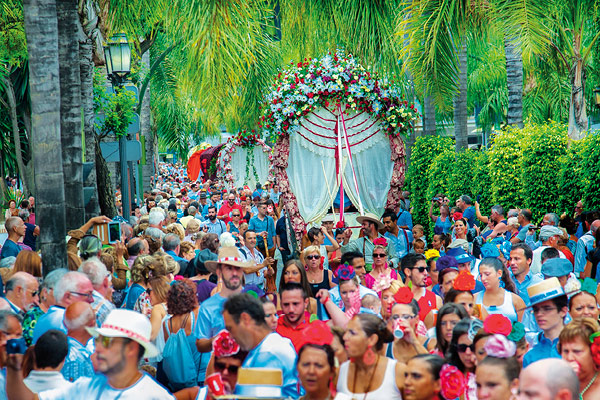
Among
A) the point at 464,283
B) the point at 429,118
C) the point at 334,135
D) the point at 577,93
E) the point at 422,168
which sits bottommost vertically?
the point at 464,283

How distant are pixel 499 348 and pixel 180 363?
2.83 metres

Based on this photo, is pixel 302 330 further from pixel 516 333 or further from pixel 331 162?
pixel 331 162

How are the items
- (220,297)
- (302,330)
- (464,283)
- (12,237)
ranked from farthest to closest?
(12,237) → (464,283) → (220,297) → (302,330)

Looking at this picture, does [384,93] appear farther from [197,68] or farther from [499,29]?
[197,68]

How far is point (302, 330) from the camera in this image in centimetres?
645

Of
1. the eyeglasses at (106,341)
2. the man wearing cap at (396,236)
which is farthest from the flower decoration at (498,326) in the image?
the man wearing cap at (396,236)

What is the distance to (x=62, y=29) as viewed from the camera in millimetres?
11531

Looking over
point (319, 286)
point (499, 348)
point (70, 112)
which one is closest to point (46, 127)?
point (70, 112)

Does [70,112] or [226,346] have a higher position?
[70,112]

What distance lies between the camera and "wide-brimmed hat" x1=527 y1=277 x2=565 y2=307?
621 cm

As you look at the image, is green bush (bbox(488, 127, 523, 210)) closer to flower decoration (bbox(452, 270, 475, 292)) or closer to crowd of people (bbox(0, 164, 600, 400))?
crowd of people (bbox(0, 164, 600, 400))

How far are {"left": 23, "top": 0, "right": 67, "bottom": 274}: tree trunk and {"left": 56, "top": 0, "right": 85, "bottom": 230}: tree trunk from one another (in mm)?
2222

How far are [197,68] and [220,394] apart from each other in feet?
39.3

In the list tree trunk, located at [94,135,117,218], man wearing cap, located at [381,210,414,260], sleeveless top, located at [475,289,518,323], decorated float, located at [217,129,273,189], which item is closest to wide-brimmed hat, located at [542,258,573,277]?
sleeveless top, located at [475,289,518,323]
